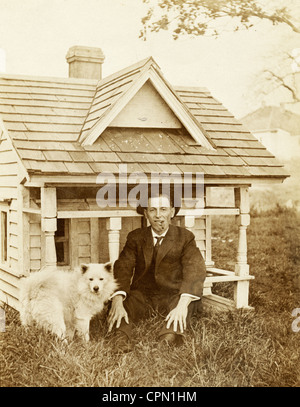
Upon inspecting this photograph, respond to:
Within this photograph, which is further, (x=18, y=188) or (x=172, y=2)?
(x=18, y=188)

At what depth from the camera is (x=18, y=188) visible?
18.6ft

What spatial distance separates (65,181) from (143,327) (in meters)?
1.66

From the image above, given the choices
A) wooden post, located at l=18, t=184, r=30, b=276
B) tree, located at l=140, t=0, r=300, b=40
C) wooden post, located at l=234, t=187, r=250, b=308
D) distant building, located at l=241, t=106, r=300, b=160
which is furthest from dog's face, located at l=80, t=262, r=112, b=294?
distant building, located at l=241, t=106, r=300, b=160

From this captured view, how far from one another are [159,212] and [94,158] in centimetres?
91

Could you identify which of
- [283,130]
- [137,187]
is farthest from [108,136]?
[283,130]

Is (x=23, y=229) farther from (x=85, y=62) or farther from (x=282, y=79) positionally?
(x=282, y=79)

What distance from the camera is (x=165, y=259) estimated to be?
525cm

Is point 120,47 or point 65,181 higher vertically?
point 120,47

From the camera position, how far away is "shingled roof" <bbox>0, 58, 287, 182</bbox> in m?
5.26
